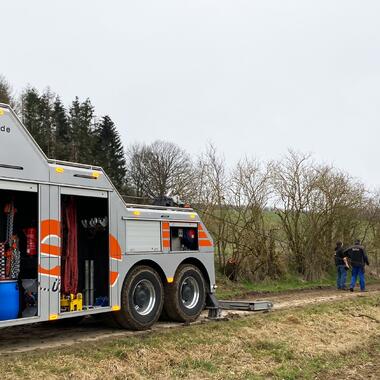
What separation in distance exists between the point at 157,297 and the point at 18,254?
3152 mm

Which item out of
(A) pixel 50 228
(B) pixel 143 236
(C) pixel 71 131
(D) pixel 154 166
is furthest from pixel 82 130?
(A) pixel 50 228

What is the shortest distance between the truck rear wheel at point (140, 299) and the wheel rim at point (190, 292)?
874 millimetres

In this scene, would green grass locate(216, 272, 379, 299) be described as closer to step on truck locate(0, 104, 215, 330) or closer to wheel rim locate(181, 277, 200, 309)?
wheel rim locate(181, 277, 200, 309)

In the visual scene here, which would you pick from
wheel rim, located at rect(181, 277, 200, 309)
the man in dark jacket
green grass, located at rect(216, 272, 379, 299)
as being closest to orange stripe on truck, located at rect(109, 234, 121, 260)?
wheel rim, located at rect(181, 277, 200, 309)

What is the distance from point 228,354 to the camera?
8562mm

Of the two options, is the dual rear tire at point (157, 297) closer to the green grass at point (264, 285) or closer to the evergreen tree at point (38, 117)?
the green grass at point (264, 285)

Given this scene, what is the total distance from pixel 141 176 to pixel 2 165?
4531 centimetres

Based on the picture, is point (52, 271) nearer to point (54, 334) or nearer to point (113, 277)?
point (113, 277)

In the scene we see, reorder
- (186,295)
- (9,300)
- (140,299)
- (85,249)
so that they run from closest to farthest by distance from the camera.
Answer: (9,300) → (85,249) → (140,299) → (186,295)

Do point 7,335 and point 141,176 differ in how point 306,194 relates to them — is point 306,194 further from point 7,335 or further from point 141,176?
point 141,176

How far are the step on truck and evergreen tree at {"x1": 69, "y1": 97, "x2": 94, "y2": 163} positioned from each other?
37536 millimetres

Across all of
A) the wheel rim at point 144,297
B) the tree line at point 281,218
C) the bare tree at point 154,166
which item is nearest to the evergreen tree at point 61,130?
the bare tree at point 154,166

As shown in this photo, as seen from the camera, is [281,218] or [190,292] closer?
[190,292]

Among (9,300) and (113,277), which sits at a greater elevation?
(113,277)
